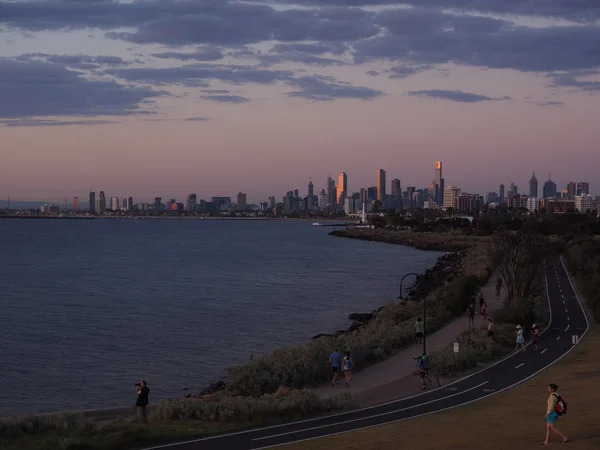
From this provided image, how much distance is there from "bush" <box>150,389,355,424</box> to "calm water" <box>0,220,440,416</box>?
537 centimetres

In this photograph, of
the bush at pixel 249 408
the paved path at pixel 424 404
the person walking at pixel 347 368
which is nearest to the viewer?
the paved path at pixel 424 404

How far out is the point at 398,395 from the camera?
20.6m

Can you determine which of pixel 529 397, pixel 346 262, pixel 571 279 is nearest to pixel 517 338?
pixel 529 397

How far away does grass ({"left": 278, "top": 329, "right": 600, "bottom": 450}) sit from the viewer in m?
14.6

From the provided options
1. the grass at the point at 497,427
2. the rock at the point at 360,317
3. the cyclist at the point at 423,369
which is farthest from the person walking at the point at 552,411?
the rock at the point at 360,317

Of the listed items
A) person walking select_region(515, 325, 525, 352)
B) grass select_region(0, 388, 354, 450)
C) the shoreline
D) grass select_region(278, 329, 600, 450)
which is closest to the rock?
the shoreline

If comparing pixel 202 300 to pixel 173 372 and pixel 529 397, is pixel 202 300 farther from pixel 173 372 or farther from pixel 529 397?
pixel 529 397

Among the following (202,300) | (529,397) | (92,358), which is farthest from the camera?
(202,300)

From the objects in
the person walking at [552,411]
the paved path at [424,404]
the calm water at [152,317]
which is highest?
the person walking at [552,411]

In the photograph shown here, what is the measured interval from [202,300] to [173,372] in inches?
884

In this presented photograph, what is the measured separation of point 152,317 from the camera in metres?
41.2

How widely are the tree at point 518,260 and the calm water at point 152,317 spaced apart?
8.84 metres

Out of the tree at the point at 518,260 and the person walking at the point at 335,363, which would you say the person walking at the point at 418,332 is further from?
the tree at the point at 518,260

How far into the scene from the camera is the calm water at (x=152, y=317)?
83.6ft
